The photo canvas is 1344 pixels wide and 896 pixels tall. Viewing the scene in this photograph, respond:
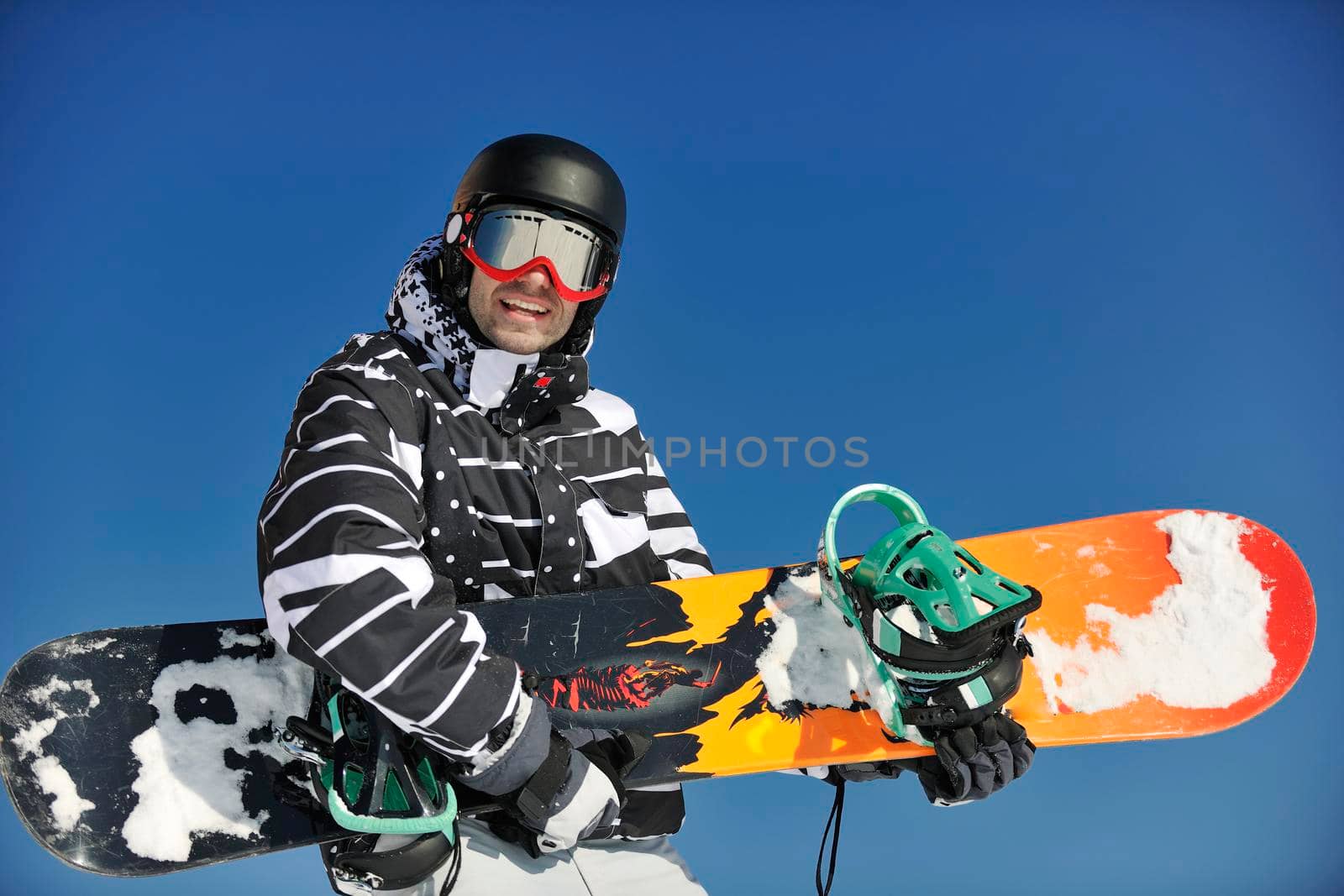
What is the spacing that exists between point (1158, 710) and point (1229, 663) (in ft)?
1.03

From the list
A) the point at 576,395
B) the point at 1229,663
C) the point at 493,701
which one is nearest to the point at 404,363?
the point at 576,395

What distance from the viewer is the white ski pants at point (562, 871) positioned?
7.90 feet

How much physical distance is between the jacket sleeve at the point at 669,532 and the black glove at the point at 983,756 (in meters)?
1.03

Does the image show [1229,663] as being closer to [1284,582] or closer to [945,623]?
[1284,582]

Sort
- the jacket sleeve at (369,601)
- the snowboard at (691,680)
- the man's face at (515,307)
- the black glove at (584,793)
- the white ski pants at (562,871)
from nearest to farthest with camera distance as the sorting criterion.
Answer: the jacket sleeve at (369,601), the black glove at (584,793), the white ski pants at (562,871), the snowboard at (691,680), the man's face at (515,307)

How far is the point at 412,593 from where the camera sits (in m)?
2.12

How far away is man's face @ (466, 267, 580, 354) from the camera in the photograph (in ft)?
9.46

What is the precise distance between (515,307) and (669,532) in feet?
3.01

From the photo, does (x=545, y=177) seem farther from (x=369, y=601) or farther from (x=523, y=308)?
(x=369, y=601)

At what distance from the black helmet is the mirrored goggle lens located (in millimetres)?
55

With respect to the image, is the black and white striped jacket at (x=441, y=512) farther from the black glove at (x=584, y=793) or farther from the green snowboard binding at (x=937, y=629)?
the green snowboard binding at (x=937, y=629)

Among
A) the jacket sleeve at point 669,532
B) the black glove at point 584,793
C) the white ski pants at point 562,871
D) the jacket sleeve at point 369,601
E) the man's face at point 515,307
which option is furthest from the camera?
the jacket sleeve at point 669,532

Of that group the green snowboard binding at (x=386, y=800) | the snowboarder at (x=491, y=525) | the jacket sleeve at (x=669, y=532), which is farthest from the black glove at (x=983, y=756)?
the green snowboard binding at (x=386, y=800)

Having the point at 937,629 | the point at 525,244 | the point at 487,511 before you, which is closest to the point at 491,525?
the point at 487,511
